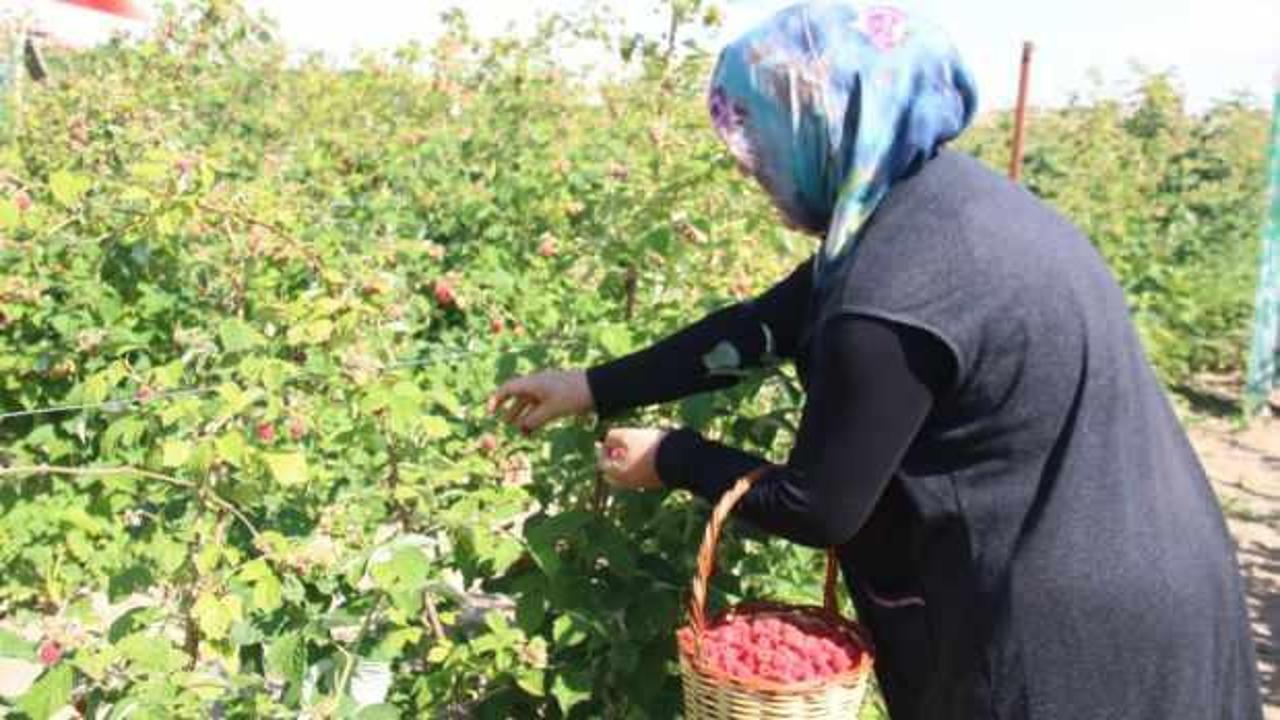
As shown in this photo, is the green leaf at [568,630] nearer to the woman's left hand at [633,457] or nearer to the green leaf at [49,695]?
the woman's left hand at [633,457]

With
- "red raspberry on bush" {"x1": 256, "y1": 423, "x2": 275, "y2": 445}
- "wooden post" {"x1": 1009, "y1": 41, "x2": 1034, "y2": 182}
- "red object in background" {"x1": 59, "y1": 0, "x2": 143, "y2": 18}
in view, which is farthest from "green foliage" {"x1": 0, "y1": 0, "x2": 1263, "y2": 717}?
"wooden post" {"x1": 1009, "y1": 41, "x2": 1034, "y2": 182}

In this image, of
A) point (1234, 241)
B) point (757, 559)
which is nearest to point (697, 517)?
point (757, 559)

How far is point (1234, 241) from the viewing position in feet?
29.1

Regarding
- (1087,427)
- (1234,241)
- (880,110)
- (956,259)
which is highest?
(880,110)

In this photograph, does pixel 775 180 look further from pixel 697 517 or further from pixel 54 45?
pixel 54 45

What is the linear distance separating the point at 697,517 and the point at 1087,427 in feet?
2.29

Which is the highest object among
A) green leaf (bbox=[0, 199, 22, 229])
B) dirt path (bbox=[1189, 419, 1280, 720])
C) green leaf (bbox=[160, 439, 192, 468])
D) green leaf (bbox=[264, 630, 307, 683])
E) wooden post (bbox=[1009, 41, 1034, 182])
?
green leaf (bbox=[0, 199, 22, 229])

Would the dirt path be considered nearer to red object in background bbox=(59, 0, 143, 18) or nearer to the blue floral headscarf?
the blue floral headscarf

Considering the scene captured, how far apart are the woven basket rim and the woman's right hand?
1.21 feet

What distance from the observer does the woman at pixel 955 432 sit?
1.39 metres

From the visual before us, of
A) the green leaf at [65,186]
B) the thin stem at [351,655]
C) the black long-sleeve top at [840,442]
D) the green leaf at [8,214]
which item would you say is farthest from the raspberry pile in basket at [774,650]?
the green leaf at [8,214]

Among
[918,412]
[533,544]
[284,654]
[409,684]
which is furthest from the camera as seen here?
[409,684]

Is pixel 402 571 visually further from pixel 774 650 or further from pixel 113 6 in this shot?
pixel 113 6

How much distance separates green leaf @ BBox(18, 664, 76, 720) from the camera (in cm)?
150
